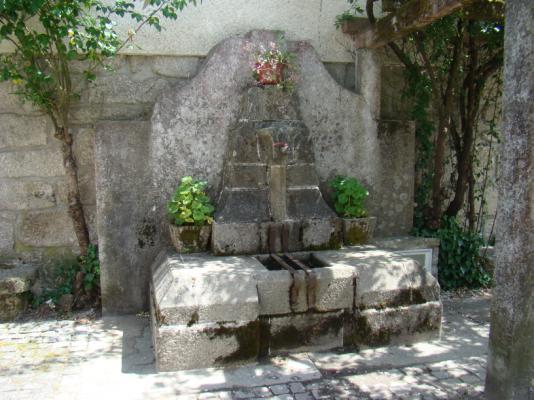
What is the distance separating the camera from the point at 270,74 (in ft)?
14.4

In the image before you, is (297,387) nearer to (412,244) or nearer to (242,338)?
(242,338)

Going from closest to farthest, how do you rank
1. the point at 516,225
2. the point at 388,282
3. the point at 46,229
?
the point at 516,225 → the point at 388,282 → the point at 46,229

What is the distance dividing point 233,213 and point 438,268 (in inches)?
93.6

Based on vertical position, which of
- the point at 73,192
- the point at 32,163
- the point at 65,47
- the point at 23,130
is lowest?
the point at 73,192

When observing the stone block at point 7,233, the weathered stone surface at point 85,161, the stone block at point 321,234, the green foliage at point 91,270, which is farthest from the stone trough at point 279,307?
the stone block at point 7,233

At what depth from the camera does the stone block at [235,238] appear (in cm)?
411

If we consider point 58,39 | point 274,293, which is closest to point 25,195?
point 58,39

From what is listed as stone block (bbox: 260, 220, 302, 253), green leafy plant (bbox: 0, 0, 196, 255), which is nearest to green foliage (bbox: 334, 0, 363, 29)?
green leafy plant (bbox: 0, 0, 196, 255)

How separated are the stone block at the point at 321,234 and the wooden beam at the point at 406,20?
1.67 meters

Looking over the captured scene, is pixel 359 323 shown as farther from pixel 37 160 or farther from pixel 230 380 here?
pixel 37 160

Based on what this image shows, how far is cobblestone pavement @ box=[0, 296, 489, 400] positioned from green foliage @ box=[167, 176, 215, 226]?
3.15ft

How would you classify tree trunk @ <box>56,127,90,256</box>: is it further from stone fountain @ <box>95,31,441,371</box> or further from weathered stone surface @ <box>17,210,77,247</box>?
stone fountain @ <box>95,31,441,371</box>

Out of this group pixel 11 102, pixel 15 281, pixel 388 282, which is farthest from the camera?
pixel 11 102

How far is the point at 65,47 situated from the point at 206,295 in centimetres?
232
